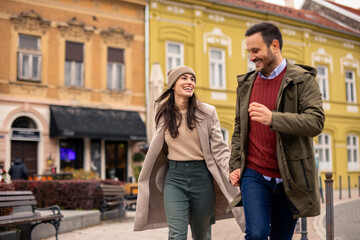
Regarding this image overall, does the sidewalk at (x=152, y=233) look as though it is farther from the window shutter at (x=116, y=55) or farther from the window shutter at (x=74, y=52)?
the window shutter at (x=116, y=55)

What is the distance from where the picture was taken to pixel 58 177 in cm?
1648

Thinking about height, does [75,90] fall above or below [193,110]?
above

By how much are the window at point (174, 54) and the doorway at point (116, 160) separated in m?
4.36

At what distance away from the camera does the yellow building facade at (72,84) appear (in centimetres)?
1781

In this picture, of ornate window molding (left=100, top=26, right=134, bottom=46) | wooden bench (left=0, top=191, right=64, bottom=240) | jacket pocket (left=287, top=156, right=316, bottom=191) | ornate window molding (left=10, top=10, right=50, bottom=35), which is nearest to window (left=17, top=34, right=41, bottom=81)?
ornate window molding (left=10, top=10, right=50, bottom=35)

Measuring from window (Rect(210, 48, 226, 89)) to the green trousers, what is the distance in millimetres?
18500

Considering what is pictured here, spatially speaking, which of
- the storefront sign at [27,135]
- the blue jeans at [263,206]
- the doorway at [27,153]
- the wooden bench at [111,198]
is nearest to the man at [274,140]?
the blue jeans at [263,206]

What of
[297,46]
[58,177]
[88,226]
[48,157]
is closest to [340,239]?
[88,226]

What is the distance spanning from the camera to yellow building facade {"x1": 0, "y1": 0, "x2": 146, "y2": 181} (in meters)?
17.8

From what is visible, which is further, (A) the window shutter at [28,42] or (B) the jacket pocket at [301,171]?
(A) the window shutter at [28,42]

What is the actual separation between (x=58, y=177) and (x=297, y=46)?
1569 centimetres

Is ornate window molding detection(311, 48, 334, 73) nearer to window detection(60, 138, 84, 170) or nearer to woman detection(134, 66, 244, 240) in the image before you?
window detection(60, 138, 84, 170)

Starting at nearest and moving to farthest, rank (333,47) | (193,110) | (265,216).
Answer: (265,216)
(193,110)
(333,47)

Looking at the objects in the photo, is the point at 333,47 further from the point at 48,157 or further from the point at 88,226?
the point at 88,226
